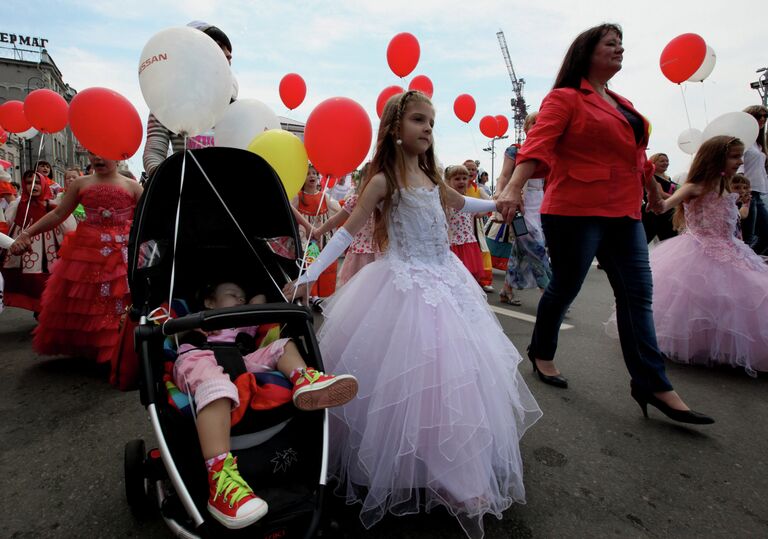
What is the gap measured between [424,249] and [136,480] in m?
1.60

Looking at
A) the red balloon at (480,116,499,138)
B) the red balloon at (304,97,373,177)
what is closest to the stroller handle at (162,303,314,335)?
the red balloon at (304,97,373,177)

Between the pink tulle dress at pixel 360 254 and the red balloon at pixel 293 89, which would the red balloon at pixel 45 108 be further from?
the pink tulle dress at pixel 360 254

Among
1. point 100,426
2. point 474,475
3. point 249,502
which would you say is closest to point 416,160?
point 474,475

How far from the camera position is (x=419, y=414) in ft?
5.81

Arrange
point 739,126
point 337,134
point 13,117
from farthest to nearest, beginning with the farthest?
point 13,117 → point 739,126 → point 337,134

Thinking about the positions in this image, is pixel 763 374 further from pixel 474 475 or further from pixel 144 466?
pixel 144 466

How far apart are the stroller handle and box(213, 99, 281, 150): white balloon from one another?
214 centimetres

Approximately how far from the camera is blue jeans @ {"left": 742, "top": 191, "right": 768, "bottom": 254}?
167 inches

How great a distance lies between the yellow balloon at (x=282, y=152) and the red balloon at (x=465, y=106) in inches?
248

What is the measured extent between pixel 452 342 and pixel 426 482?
1.83 feet

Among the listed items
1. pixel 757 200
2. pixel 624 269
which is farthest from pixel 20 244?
pixel 757 200

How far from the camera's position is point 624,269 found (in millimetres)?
2783

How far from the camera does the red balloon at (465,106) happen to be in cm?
881

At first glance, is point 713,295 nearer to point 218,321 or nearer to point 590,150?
point 590,150
